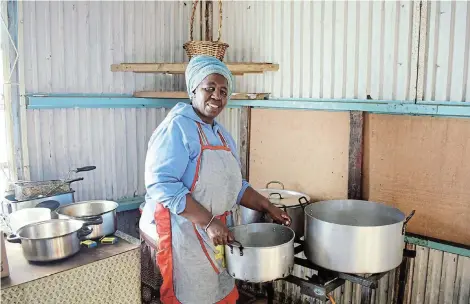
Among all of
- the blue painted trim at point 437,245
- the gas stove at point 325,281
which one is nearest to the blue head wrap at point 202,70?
the gas stove at point 325,281

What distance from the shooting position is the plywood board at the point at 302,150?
3.25 metres

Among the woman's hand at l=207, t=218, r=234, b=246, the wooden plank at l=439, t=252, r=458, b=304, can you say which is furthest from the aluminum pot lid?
the wooden plank at l=439, t=252, r=458, b=304

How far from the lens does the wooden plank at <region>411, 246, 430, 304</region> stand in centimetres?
292

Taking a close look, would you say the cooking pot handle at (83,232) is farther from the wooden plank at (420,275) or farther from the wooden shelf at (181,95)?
the wooden plank at (420,275)

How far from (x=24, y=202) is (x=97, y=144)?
997 mm

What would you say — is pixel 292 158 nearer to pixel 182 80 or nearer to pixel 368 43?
pixel 368 43

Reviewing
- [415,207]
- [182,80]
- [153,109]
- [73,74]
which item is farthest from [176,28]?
[415,207]

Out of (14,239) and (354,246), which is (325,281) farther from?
(14,239)

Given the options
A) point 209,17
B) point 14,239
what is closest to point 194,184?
point 14,239

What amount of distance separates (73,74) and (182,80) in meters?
1.12

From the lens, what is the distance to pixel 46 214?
262 centimetres

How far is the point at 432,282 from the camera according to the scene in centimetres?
290

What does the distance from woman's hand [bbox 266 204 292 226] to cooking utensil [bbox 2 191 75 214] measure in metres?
1.57

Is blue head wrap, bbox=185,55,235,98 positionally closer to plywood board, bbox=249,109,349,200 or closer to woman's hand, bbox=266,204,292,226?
woman's hand, bbox=266,204,292,226
